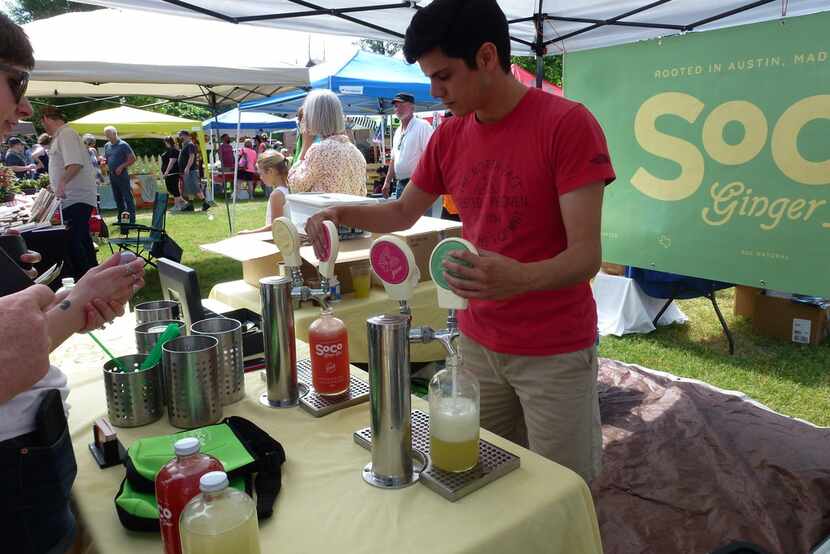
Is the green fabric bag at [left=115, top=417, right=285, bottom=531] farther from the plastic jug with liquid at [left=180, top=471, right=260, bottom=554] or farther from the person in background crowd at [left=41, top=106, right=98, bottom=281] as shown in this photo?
the person in background crowd at [left=41, top=106, right=98, bottom=281]

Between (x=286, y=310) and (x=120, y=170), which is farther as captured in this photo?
(x=120, y=170)

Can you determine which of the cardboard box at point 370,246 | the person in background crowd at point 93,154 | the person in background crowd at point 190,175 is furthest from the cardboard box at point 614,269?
the person in background crowd at point 93,154

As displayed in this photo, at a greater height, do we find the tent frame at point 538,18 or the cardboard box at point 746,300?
the tent frame at point 538,18

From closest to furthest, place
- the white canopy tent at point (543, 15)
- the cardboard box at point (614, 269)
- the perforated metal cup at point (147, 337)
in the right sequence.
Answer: the perforated metal cup at point (147, 337)
the white canopy tent at point (543, 15)
the cardboard box at point (614, 269)

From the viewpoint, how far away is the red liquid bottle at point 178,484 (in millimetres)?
849

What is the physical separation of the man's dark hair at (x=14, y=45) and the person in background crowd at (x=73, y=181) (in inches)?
206

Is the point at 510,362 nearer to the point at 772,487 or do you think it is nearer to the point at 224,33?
the point at 772,487

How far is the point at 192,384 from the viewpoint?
130 cm

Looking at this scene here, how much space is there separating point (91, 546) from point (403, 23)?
13.2 feet

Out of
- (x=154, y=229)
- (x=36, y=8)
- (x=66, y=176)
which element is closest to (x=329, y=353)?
(x=154, y=229)

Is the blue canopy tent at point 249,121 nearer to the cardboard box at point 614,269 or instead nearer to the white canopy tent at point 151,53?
the white canopy tent at point 151,53

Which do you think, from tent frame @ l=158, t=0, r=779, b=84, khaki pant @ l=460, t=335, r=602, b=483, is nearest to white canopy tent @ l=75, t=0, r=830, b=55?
tent frame @ l=158, t=0, r=779, b=84

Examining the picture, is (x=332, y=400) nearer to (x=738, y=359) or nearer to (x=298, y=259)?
(x=298, y=259)

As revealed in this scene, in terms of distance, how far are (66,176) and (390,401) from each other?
598cm
